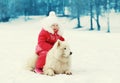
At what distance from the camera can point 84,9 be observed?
212 feet

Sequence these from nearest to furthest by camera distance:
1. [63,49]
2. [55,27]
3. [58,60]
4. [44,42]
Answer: [63,49] < [58,60] < [44,42] < [55,27]

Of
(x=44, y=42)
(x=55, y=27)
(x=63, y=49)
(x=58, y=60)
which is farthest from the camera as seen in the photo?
(x=55, y=27)

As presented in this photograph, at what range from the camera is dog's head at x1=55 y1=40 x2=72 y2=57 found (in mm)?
8617

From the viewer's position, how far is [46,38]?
936 cm

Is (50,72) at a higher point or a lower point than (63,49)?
lower

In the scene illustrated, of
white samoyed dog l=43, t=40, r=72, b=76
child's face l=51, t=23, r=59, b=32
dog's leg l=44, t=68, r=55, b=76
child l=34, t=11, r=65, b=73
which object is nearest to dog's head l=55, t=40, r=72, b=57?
white samoyed dog l=43, t=40, r=72, b=76

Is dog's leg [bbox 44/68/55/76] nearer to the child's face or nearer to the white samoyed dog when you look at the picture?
the white samoyed dog

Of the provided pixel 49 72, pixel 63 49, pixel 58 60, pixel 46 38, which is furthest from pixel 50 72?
pixel 46 38

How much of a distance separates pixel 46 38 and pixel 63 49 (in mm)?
814

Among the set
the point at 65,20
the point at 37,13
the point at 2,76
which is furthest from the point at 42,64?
the point at 37,13

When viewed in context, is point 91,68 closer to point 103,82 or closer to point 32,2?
point 103,82

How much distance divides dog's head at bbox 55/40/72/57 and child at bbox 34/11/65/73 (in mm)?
572

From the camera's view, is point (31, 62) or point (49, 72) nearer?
point (49, 72)

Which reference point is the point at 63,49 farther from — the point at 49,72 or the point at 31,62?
the point at 31,62
